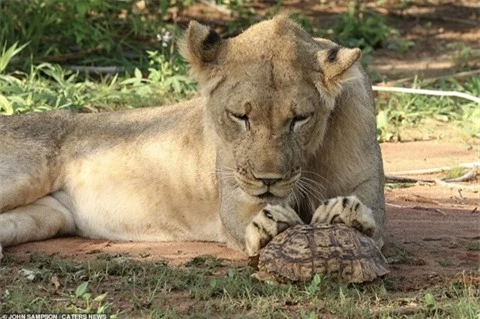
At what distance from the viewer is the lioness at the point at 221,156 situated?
5016 mm

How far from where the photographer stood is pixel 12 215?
236 inches

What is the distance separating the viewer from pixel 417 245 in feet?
19.0

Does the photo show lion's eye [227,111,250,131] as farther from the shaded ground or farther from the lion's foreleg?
the lion's foreleg

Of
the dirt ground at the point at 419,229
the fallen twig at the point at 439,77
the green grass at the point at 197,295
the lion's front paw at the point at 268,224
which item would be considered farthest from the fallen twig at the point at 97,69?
the lion's front paw at the point at 268,224

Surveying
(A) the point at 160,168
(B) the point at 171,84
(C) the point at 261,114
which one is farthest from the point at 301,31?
(B) the point at 171,84

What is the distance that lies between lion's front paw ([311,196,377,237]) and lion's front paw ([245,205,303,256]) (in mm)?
119

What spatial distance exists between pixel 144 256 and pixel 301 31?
1.34 metres

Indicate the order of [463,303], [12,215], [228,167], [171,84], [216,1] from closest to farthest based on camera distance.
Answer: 1. [463,303]
2. [228,167]
3. [12,215]
4. [171,84]
5. [216,1]

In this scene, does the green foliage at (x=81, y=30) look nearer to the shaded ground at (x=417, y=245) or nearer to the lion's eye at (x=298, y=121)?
the shaded ground at (x=417, y=245)

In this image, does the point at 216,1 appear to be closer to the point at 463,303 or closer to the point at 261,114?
the point at 261,114

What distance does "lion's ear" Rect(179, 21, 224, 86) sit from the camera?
539cm

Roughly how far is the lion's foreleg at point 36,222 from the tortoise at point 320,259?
5.38 feet

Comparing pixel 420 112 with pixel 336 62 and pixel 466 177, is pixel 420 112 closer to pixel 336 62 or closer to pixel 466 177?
pixel 466 177

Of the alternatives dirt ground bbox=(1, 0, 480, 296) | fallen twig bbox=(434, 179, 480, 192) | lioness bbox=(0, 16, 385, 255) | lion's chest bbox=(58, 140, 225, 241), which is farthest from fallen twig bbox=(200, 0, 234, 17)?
lion's chest bbox=(58, 140, 225, 241)
